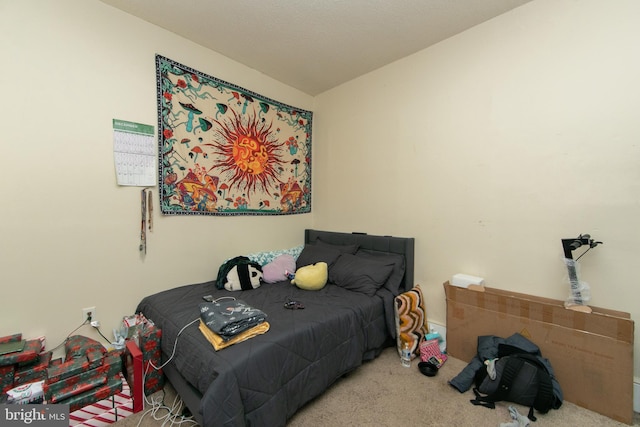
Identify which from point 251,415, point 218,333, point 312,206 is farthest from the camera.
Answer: point 312,206

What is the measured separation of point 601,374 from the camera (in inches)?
62.8

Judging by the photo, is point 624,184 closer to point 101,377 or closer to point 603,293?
point 603,293

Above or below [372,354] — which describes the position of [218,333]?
above

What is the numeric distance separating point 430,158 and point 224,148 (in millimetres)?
1909

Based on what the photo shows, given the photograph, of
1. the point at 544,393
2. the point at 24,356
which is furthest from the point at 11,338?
the point at 544,393

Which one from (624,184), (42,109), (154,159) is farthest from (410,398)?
(42,109)

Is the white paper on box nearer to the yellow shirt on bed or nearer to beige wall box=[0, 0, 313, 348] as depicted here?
the yellow shirt on bed

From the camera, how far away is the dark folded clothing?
4.76 ft

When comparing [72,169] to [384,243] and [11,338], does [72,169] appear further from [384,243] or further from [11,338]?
[384,243]

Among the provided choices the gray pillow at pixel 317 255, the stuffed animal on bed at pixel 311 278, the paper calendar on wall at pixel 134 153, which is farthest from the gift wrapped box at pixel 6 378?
the gray pillow at pixel 317 255

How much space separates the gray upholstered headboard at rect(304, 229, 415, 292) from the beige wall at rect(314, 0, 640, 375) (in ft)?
0.30

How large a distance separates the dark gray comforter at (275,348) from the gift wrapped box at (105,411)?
0.98 ft

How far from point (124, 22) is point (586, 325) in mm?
3721

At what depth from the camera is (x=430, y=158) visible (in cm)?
245
